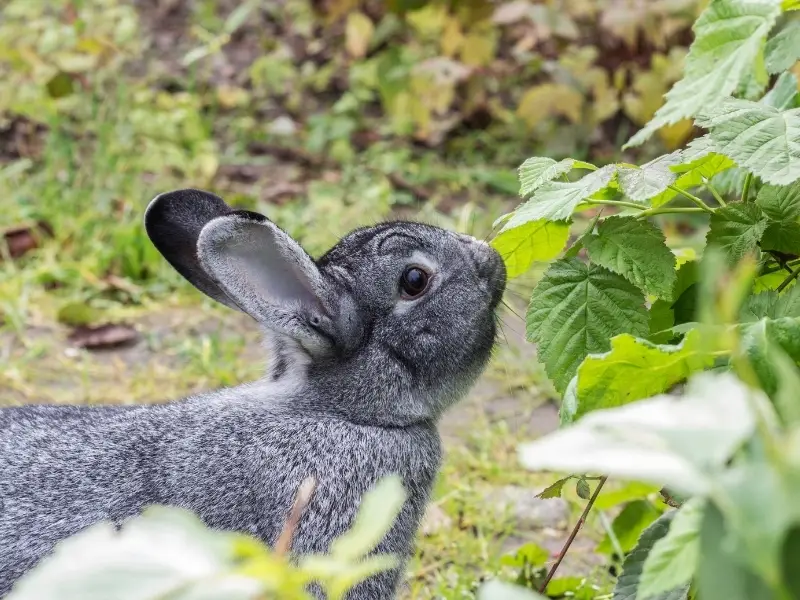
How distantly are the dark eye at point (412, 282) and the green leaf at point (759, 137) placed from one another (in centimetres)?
108

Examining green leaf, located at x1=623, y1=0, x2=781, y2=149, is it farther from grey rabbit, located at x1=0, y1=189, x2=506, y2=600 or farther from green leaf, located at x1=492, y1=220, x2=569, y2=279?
grey rabbit, located at x1=0, y1=189, x2=506, y2=600

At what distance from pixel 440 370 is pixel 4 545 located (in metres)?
1.20

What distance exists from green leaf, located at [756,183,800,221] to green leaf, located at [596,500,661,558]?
1155 mm

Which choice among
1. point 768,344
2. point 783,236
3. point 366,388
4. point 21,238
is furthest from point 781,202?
point 21,238

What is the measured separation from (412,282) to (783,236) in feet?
3.58

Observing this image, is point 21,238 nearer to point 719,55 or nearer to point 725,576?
point 719,55

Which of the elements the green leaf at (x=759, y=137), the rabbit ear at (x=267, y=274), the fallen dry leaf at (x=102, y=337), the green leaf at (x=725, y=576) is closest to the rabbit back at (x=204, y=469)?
the rabbit ear at (x=267, y=274)

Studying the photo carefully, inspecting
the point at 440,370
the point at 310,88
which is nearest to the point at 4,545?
the point at 440,370

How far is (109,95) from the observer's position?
6.11m

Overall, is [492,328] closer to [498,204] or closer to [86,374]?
[86,374]

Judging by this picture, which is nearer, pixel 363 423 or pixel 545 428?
pixel 363 423

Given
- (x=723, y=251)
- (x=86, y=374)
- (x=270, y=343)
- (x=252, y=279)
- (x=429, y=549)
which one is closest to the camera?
(x=723, y=251)

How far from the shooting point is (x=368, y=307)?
290 cm

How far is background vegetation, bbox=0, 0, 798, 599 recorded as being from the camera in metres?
2.28
